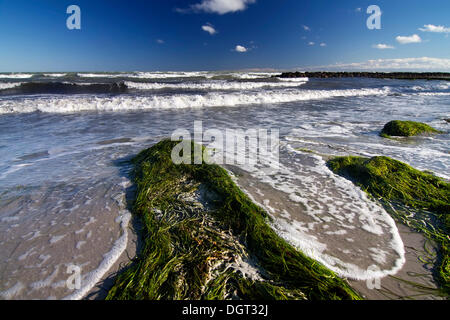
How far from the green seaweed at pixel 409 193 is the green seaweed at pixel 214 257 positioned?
1.03 meters

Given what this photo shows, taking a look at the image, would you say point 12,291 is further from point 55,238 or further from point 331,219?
point 331,219

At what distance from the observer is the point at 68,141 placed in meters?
5.03

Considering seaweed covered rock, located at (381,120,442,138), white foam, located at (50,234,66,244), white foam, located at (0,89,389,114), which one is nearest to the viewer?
white foam, located at (50,234,66,244)

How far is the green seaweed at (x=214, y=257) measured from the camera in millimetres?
1463

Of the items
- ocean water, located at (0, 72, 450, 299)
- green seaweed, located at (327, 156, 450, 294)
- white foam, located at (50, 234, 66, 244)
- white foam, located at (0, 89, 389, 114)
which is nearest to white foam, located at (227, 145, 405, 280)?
ocean water, located at (0, 72, 450, 299)

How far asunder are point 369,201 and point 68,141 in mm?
5886

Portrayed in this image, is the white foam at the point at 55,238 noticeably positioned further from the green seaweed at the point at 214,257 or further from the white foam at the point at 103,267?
the green seaweed at the point at 214,257

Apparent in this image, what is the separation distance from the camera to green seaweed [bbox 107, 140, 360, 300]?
4.80 ft

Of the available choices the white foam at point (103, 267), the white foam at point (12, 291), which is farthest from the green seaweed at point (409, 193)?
the white foam at point (12, 291)

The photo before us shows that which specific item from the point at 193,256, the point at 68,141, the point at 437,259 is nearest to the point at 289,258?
the point at 193,256

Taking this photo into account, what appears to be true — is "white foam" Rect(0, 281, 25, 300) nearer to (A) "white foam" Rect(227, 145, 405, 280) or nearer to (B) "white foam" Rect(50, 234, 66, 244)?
(B) "white foam" Rect(50, 234, 66, 244)

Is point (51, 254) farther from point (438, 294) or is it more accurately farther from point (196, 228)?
point (438, 294)

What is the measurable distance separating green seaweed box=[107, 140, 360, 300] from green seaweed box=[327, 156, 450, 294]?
1033 millimetres

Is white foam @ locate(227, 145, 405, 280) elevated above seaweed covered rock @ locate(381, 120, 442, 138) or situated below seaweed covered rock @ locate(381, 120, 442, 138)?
below
